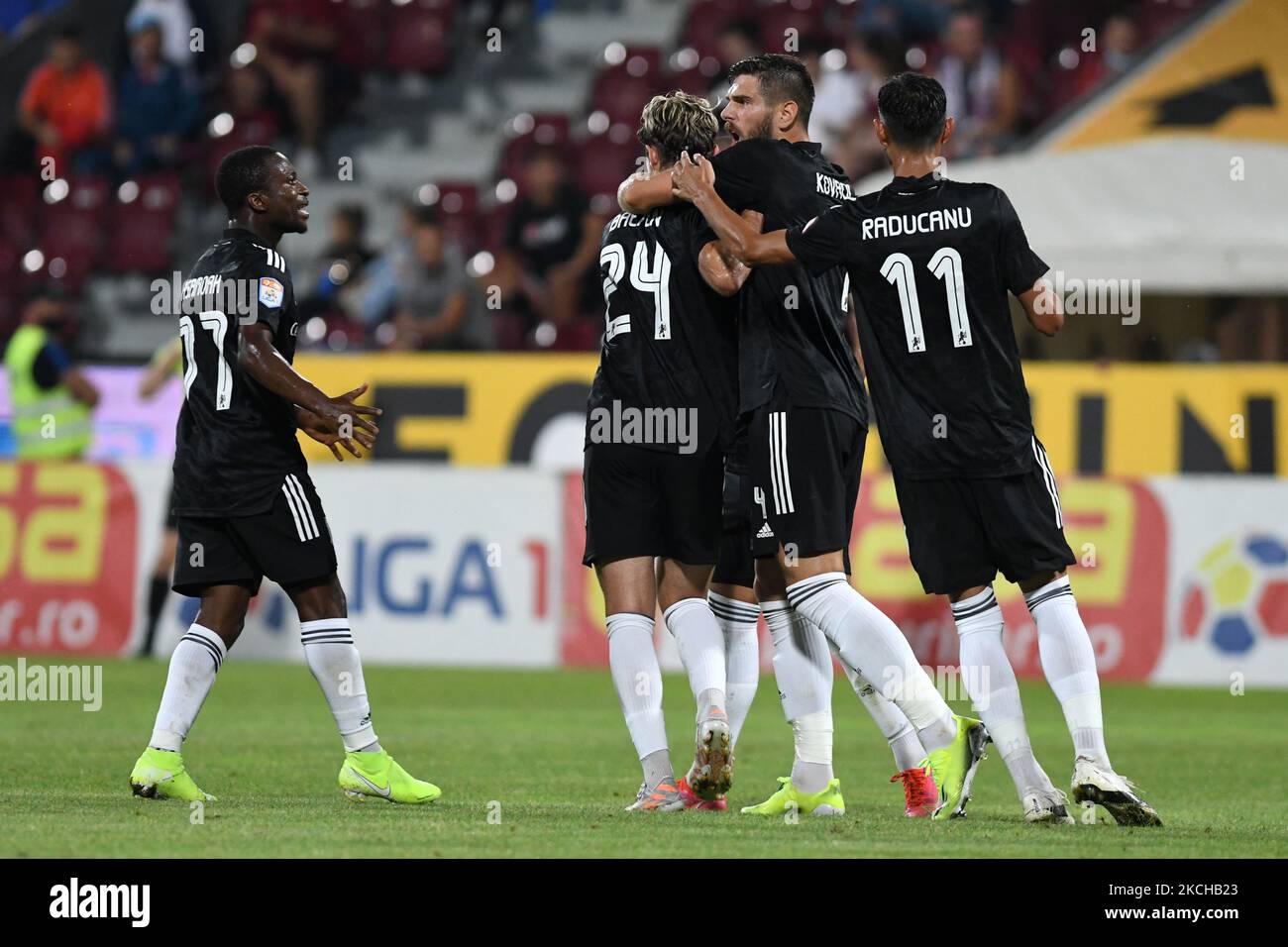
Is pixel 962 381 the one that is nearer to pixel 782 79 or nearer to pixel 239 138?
pixel 782 79

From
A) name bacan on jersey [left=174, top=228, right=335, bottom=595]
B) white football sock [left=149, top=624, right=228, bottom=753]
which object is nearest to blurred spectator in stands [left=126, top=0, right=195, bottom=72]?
name bacan on jersey [left=174, top=228, right=335, bottom=595]

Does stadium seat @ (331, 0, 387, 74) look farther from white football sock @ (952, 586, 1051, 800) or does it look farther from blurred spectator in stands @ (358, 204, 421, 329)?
white football sock @ (952, 586, 1051, 800)

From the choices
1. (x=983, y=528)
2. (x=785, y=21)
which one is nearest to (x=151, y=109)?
(x=785, y=21)

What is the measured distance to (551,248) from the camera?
1627 cm

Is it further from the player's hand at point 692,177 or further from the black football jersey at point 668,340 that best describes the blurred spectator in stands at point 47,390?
the player's hand at point 692,177

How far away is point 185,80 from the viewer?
1869 cm

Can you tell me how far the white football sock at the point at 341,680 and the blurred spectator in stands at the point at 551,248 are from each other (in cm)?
927

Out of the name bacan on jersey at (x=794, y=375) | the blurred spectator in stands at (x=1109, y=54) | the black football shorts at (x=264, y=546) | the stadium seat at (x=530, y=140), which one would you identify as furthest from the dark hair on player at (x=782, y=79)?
the stadium seat at (x=530, y=140)

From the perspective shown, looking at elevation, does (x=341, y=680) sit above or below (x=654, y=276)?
below

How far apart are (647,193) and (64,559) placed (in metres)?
8.00

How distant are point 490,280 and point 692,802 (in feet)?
32.1

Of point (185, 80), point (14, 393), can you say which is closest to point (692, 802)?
point (14, 393)

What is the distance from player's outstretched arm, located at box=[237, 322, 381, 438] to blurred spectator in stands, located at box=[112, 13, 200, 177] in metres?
12.4

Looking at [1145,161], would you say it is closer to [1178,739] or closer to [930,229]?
[1178,739]
